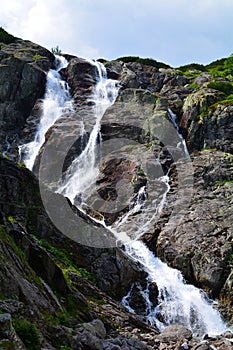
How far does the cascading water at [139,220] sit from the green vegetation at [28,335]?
1375 centimetres

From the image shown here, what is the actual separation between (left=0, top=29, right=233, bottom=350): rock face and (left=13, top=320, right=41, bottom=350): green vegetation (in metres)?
0.04

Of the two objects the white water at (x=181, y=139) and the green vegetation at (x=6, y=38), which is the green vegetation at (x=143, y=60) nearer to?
the green vegetation at (x=6, y=38)

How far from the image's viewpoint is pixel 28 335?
8172 millimetres

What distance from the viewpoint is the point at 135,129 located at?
41375 mm

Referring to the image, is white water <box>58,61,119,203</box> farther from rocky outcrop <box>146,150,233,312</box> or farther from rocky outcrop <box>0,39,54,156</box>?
rocky outcrop <box>146,150,233,312</box>

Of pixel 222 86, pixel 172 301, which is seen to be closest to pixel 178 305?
pixel 172 301

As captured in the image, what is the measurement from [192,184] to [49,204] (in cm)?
1532

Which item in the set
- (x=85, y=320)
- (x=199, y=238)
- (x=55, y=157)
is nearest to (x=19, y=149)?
(x=55, y=157)

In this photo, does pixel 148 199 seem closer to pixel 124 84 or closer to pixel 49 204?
pixel 49 204

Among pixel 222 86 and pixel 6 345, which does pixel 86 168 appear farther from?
pixel 6 345

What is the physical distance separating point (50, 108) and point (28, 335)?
41268 millimetres

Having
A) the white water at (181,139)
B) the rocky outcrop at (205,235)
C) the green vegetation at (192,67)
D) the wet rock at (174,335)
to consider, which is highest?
the green vegetation at (192,67)

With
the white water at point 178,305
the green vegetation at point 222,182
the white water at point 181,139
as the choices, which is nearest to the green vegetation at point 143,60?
the white water at point 181,139

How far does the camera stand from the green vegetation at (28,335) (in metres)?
8.02
